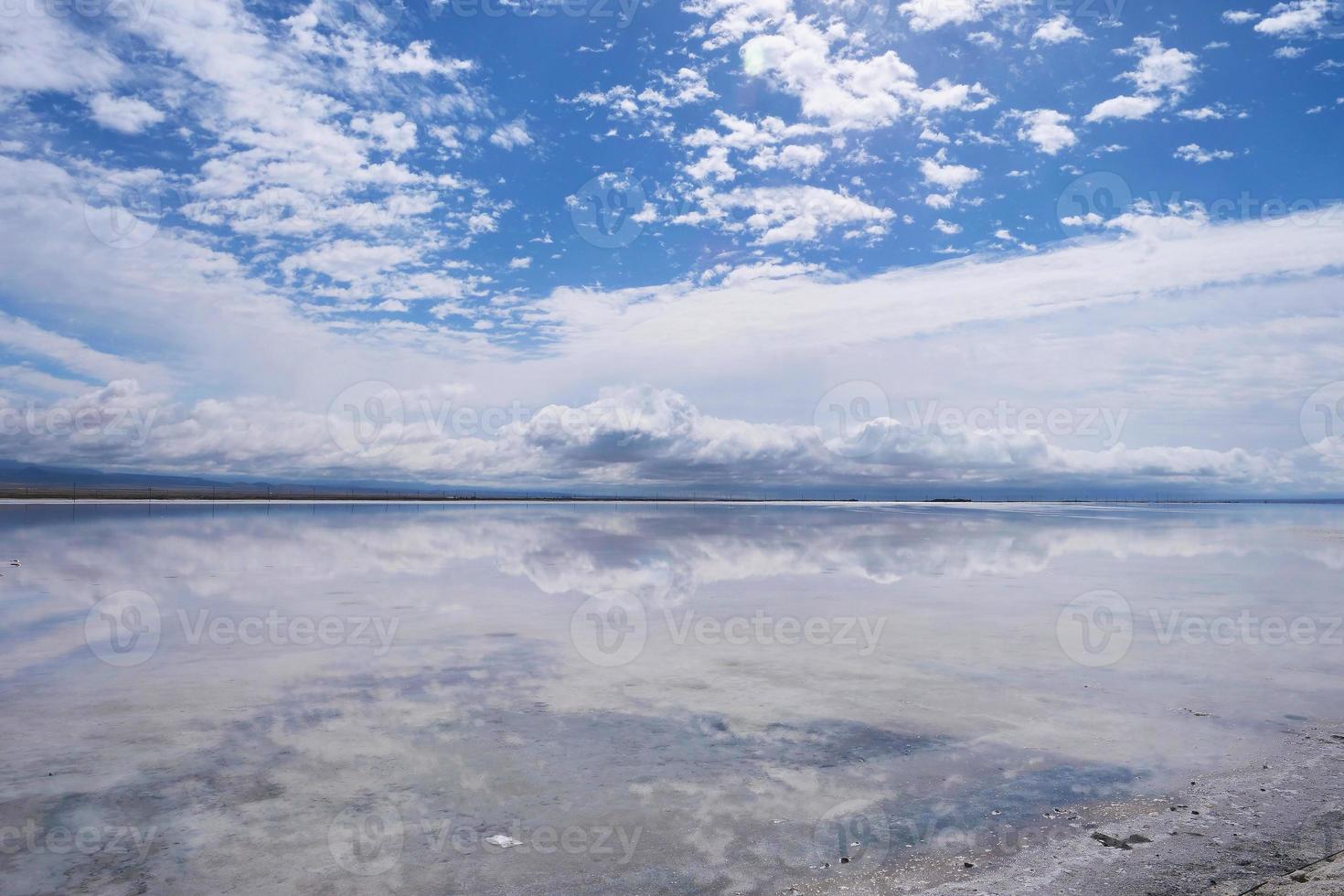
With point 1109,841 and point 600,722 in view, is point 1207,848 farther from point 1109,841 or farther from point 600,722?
point 600,722

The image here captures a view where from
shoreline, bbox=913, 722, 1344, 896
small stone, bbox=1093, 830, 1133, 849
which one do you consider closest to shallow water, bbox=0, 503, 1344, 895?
small stone, bbox=1093, 830, 1133, 849

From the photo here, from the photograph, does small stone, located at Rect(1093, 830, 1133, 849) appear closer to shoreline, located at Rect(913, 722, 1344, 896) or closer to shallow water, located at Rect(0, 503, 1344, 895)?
shoreline, located at Rect(913, 722, 1344, 896)

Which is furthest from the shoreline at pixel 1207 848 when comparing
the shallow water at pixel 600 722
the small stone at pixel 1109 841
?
the shallow water at pixel 600 722

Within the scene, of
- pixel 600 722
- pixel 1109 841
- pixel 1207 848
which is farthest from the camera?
pixel 600 722

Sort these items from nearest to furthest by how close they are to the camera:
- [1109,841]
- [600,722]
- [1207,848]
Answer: [1207,848]
[1109,841]
[600,722]

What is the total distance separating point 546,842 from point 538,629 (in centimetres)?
773

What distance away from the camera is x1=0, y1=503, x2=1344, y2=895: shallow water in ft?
17.8

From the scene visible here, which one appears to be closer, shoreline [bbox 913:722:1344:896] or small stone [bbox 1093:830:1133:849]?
shoreline [bbox 913:722:1344:896]

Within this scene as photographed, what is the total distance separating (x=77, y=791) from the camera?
6.38m

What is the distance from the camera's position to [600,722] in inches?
327

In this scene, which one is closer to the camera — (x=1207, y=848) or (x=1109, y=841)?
(x=1207, y=848)

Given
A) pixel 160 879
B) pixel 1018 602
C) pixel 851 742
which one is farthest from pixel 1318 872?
pixel 1018 602

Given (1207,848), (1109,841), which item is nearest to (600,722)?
(1109,841)

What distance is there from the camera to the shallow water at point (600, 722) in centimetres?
544
